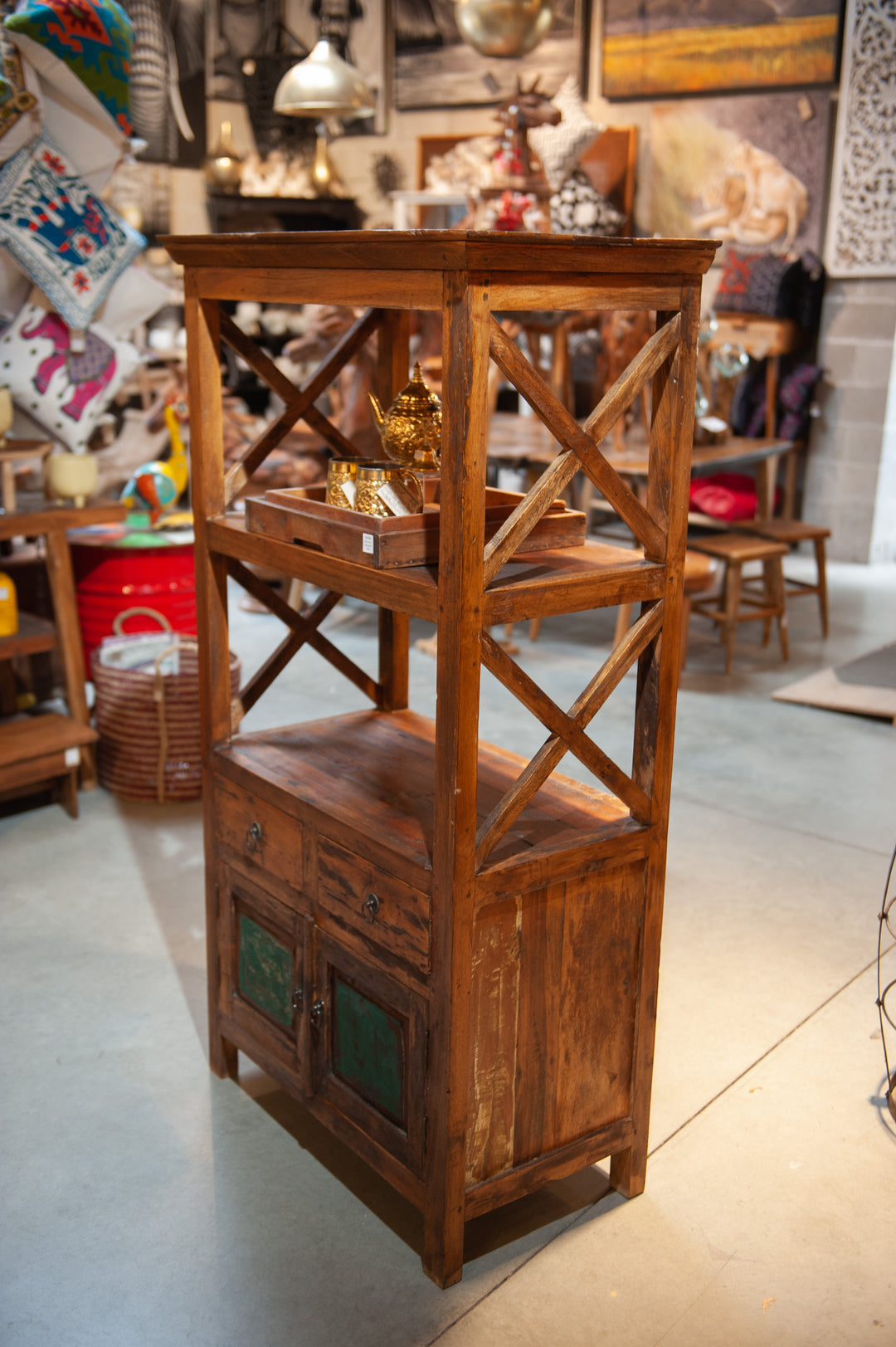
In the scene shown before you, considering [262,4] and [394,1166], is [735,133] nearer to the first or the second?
[262,4]

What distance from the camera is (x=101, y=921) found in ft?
11.6

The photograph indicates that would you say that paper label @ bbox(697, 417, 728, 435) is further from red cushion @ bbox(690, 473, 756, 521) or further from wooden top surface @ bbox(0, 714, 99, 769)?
wooden top surface @ bbox(0, 714, 99, 769)

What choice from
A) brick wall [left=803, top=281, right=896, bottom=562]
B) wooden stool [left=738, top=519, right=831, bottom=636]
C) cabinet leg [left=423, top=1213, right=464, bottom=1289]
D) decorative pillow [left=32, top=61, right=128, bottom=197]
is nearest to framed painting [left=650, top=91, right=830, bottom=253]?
brick wall [left=803, top=281, right=896, bottom=562]

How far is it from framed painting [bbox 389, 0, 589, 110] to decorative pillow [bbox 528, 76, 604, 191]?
0.56m

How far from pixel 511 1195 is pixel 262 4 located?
9998 millimetres

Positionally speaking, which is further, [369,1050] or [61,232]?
[61,232]

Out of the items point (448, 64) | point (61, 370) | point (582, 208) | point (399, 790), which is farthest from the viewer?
point (448, 64)

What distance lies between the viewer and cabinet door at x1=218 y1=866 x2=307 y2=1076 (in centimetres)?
249

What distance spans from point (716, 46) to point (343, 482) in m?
7.10

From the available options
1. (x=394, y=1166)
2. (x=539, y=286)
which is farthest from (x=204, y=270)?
(x=394, y=1166)

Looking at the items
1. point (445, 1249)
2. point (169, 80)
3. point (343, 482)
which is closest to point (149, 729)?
point (343, 482)

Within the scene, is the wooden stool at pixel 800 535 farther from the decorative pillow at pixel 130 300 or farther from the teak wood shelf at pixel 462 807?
the teak wood shelf at pixel 462 807

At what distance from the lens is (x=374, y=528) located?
80.9 inches

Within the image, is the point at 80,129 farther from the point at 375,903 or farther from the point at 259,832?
the point at 375,903
